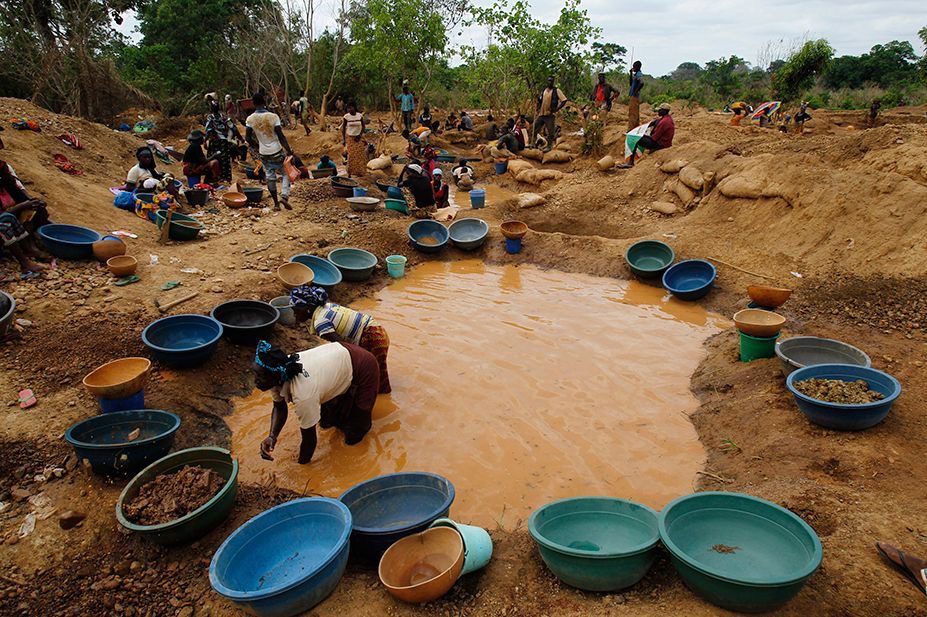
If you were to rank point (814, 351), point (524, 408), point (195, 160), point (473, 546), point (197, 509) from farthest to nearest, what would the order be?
1. point (195, 160)
2. point (524, 408)
3. point (814, 351)
4. point (197, 509)
5. point (473, 546)

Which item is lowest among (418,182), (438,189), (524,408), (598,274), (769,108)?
(524,408)

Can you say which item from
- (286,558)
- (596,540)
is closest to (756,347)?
(596,540)

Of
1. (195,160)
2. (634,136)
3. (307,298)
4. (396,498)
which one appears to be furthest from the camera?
(634,136)

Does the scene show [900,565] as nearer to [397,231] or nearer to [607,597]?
[607,597]

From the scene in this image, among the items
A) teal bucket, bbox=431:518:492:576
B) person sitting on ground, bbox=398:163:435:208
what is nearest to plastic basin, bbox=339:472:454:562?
teal bucket, bbox=431:518:492:576

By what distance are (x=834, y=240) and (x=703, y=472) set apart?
435 cm

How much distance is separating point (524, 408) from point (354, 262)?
12.6 ft

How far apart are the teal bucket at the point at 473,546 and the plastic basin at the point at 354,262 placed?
478 centimetres

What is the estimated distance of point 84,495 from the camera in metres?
3.26

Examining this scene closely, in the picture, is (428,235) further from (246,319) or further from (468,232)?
(246,319)

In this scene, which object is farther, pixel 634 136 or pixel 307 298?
pixel 634 136

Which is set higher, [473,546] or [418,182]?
[418,182]

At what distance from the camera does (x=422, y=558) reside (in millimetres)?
2809

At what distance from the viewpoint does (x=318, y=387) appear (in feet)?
11.6
